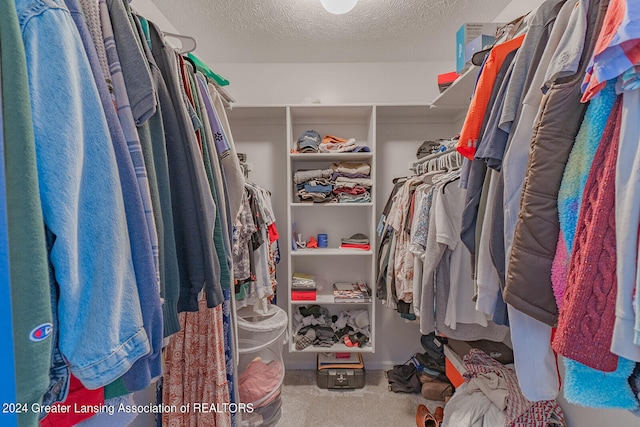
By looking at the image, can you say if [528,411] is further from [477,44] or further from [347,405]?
[477,44]

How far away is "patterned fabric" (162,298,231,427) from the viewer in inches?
42.8

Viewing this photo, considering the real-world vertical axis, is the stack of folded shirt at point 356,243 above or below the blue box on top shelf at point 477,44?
below

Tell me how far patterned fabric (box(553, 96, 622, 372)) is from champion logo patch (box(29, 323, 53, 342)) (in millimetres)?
774

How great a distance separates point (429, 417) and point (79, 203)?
6.78ft

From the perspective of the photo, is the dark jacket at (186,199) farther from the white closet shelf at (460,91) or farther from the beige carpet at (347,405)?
the beige carpet at (347,405)

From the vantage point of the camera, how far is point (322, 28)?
5.92 ft

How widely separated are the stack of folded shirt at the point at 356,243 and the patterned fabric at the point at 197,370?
49.4 inches

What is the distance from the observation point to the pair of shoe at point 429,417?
5.52 ft

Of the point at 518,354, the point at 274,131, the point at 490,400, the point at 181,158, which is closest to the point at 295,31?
the point at 274,131

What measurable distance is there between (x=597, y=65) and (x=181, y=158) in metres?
0.86

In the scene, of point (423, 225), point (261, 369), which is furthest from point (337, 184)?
point (261, 369)

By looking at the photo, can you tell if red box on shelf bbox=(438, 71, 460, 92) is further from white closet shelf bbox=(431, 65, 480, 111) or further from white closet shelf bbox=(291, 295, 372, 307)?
white closet shelf bbox=(291, 295, 372, 307)

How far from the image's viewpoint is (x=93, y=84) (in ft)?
1.48

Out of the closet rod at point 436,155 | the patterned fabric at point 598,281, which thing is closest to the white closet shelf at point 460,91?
the closet rod at point 436,155
